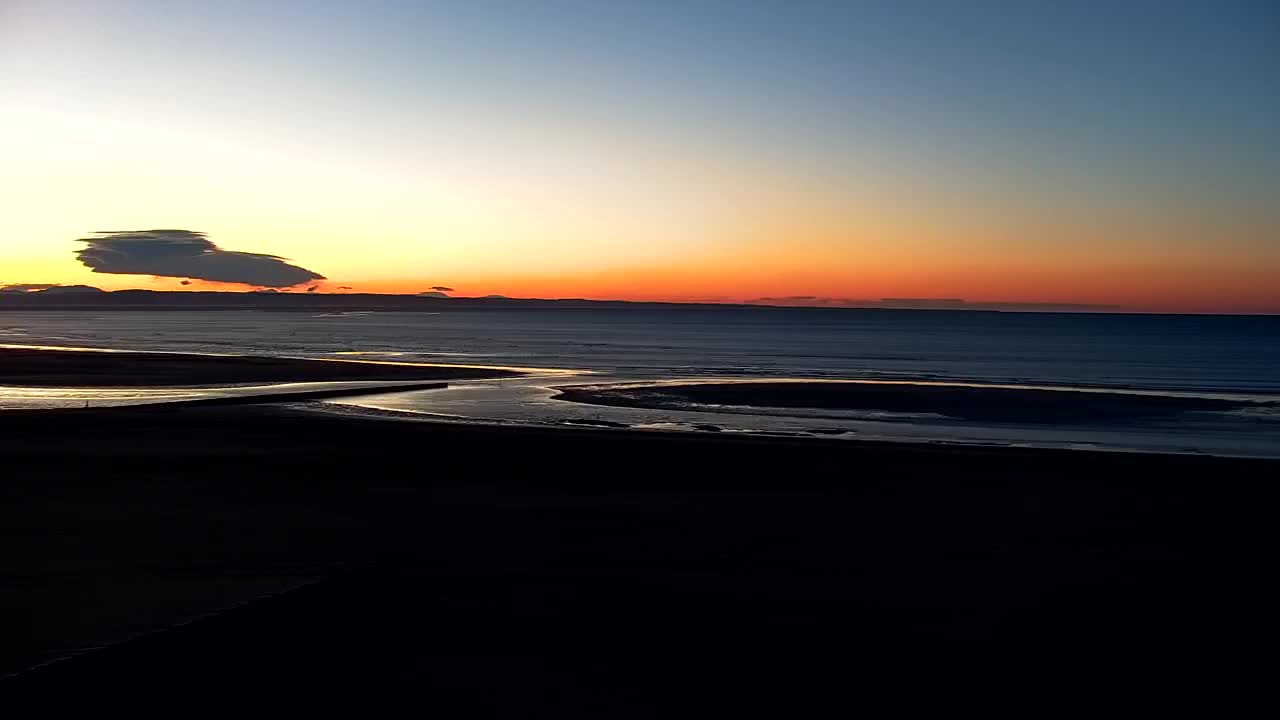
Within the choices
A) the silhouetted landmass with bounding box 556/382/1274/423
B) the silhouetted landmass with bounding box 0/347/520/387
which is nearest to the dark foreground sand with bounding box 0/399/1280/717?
the silhouetted landmass with bounding box 556/382/1274/423

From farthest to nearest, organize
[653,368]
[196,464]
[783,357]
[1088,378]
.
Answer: [783,357] < [653,368] < [1088,378] < [196,464]

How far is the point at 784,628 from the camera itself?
10.1m

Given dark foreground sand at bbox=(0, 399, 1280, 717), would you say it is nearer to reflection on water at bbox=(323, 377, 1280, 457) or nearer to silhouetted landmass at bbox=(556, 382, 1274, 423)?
reflection on water at bbox=(323, 377, 1280, 457)

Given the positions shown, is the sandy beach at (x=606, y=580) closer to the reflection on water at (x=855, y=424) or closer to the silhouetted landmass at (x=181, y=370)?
the reflection on water at (x=855, y=424)

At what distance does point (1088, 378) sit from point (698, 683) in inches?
2167

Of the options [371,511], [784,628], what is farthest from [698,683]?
[371,511]

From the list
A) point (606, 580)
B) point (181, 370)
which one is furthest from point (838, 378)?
point (606, 580)

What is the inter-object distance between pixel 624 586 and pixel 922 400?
32863 mm

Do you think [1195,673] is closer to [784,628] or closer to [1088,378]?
[784,628]

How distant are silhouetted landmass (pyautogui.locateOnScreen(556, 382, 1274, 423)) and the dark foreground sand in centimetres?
1656

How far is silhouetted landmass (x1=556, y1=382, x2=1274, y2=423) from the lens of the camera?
3862cm

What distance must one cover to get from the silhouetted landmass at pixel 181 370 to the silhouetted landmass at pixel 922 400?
1308 cm

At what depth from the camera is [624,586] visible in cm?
1171

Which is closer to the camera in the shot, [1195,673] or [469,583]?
[1195,673]
